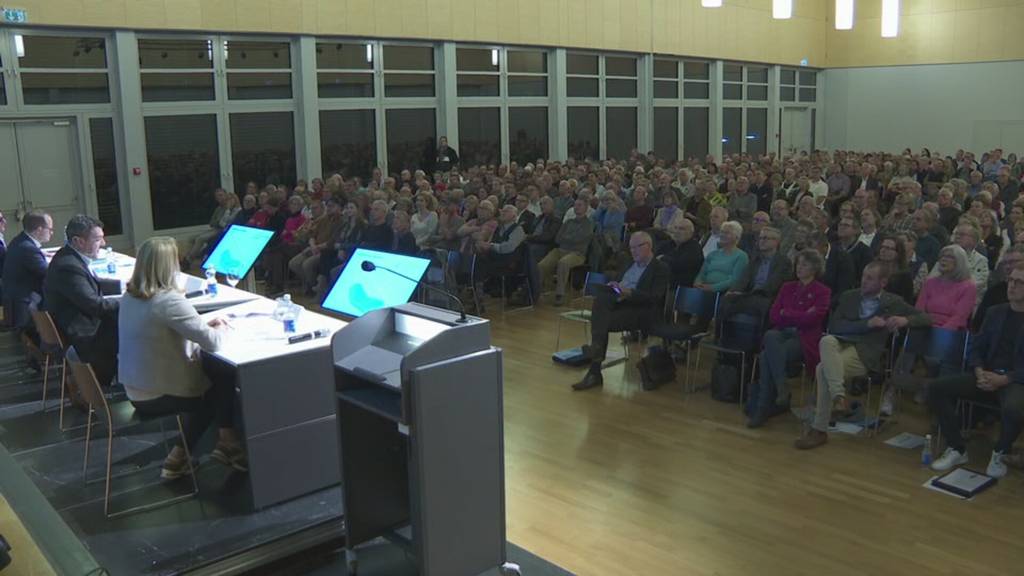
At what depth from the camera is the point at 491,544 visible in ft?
11.4

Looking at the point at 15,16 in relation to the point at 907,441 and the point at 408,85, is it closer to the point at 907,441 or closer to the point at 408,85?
the point at 408,85

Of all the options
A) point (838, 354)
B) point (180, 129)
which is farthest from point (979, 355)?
point (180, 129)

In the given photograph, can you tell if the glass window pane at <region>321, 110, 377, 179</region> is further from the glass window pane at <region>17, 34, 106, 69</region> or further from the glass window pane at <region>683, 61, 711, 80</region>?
the glass window pane at <region>683, 61, 711, 80</region>

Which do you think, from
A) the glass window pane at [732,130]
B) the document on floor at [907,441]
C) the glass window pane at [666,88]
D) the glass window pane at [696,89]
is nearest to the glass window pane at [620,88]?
the glass window pane at [666,88]

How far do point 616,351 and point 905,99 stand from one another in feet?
54.1

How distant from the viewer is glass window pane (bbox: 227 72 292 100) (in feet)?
41.2

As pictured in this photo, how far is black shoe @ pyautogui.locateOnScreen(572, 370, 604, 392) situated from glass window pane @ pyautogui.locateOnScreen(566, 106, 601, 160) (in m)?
11.0

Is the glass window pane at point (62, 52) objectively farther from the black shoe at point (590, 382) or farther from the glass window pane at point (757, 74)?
the glass window pane at point (757, 74)

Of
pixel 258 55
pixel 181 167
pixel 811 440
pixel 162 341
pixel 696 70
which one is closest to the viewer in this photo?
pixel 162 341

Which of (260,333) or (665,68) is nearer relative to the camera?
(260,333)

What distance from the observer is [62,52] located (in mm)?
11031

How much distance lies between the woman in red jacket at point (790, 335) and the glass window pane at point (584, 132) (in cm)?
1156

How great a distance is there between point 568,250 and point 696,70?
1165 centimetres

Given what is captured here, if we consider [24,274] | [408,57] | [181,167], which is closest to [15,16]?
[181,167]
